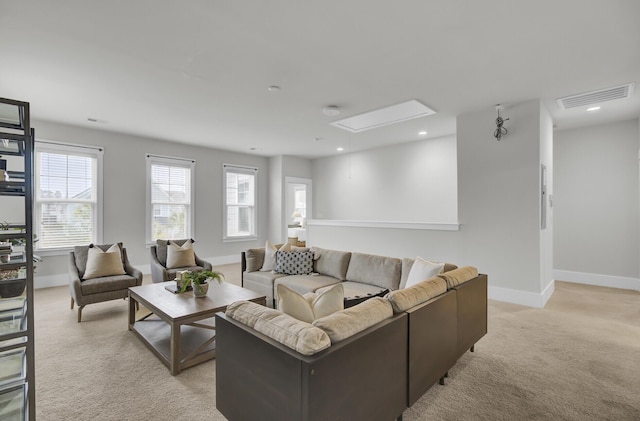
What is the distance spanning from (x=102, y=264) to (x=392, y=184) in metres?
5.32

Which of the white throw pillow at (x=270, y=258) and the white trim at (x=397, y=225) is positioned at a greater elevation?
the white trim at (x=397, y=225)

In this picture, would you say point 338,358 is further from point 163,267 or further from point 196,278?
point 163,267

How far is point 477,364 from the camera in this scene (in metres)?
2.56

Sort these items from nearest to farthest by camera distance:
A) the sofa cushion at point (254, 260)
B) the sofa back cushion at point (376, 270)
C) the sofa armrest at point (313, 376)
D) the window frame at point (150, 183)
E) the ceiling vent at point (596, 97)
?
the sofa armrest at point (313, 376)
the sofa back cushion at point (376, 270)
the ceiling vent at point (596, 97)
the sofa cushion at point (254, 260)
the window frame at point (150, 183)

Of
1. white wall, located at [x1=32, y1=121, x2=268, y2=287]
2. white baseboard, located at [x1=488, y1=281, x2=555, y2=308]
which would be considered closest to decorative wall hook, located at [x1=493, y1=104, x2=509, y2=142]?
white baseboard, located at [x1=488, y1=281, x2=555, y2=308]

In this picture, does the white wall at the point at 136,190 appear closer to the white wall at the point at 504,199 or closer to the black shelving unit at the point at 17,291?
the black shelving unit at the point at 17,291

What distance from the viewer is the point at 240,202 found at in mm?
7559

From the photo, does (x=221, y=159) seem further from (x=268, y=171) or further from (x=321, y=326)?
(x=321, y=326)

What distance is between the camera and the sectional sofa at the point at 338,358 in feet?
4.38

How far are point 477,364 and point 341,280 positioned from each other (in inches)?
65.5

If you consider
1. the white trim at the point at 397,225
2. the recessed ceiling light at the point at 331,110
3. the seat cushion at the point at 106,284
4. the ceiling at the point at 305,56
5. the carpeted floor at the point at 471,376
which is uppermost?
the ceiling at the point at 305,56

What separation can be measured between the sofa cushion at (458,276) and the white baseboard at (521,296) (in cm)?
187

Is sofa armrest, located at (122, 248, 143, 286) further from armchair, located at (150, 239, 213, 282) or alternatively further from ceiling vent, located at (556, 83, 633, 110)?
ceiling vent, located at (556, 83, 633, 110)

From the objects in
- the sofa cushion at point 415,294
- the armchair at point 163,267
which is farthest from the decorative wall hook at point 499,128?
the armchair at point 163,267
